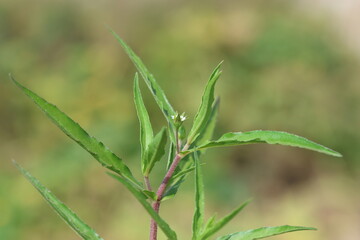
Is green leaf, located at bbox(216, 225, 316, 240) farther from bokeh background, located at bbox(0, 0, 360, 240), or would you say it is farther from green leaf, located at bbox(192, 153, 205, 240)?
bokeh background, located at bbox(0, 0, 360, 240)

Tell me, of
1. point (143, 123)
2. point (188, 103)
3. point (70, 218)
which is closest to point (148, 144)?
point (143, 123)

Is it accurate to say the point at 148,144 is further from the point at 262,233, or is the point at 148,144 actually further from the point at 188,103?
the point at 188,103

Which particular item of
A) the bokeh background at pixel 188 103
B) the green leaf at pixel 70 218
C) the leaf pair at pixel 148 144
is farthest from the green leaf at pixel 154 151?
the bokeh background at pixel 188 103

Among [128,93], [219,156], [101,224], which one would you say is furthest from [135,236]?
[128,93]

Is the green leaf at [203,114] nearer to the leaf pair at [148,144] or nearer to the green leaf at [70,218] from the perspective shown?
the leaf pair at [148,144]

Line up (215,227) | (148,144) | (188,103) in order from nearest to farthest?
1. (215,227)
2. (148,144)
3. (188,103)

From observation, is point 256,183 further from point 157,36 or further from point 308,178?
point 157,36
